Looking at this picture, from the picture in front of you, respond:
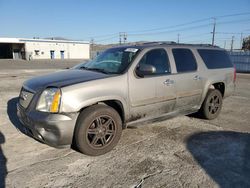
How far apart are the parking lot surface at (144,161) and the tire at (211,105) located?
0.62m

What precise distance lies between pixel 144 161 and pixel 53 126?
1.45 meters

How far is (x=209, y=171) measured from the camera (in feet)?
10.5

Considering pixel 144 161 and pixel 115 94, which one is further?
pixel 115 94

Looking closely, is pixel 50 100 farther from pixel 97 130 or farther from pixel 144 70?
pixel 144 70

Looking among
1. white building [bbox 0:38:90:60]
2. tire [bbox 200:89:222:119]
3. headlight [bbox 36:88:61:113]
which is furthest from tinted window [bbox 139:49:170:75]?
white building [bbox 0:38:90:60]

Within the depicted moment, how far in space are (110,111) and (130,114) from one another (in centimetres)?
45

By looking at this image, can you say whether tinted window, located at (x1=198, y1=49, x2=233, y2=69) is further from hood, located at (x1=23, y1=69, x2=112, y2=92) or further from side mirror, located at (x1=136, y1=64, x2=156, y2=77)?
hood, located at (x1=23, y1=69, x2=112, y2=92)

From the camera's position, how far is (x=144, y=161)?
11.4ft

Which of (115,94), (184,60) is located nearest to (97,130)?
(115,94)

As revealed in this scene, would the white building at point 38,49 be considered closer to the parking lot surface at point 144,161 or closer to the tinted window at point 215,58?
the tinted window at point 215,58

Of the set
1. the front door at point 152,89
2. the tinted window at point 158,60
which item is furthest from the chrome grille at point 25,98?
the tinted window at point 158,60

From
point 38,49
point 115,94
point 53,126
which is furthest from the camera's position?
point 38,49

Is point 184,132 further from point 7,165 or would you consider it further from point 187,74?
point 7,165

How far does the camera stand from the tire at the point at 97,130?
3.46 m
